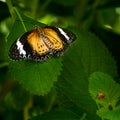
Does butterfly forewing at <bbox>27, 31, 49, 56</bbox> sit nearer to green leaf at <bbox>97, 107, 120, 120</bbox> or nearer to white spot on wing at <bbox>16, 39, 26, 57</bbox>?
white spot on wing at <bbox>16, 39, 26, 57</bbox>

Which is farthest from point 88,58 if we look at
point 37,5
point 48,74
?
point 37,5

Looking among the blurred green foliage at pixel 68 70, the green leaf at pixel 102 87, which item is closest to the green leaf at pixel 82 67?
the blurred green foliage at pixel 68 70

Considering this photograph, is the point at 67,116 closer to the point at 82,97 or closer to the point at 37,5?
the point at 82,97

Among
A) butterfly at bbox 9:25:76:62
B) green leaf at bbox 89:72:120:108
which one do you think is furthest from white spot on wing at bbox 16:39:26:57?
green leaf at bbox 89:72:120:108

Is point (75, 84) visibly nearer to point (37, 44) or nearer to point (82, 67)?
point (82, 67)

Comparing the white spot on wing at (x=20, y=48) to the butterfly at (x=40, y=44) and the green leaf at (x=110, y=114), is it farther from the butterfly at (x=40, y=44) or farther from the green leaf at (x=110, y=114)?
the green leaf at (x=110, y=114)

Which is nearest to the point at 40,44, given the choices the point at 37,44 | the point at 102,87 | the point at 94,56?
the point at 37,44
